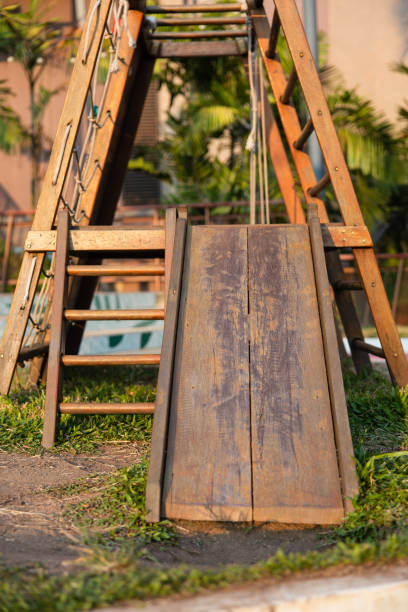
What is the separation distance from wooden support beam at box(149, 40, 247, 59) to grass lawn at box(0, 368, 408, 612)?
265cm

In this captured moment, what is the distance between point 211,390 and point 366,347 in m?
1.86

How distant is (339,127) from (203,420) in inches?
362

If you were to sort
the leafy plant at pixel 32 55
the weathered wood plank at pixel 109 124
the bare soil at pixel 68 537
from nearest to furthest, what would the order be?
the bare soil at pixel 68 537 → the weathered wood plank at pixel 109 124 → the leafy plant at pixel 32 55

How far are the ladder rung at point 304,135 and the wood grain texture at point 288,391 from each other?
39.1 inches

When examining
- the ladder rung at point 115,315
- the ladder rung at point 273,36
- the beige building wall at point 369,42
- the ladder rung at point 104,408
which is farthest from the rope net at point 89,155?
the beige building wall at point 369,42

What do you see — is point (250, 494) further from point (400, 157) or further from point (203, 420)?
point (400, 157)

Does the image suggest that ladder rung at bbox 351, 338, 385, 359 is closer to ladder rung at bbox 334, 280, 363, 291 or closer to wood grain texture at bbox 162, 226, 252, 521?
ladder rung at bbox 334, 280, 363, 291

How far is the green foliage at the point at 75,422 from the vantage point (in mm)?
2951

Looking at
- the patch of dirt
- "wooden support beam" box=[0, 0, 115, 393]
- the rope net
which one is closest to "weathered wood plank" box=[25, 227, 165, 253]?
"wooden support beam" box=[0, 0, 115, 393]

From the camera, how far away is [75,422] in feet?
10.3

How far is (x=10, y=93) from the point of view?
1152cm

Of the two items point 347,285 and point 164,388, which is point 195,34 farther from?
point 164,388

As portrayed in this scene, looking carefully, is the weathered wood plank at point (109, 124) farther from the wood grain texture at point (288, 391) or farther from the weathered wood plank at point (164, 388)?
the wood grain texture at point (288, 391)

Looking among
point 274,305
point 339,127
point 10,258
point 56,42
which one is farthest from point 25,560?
point 56,42
